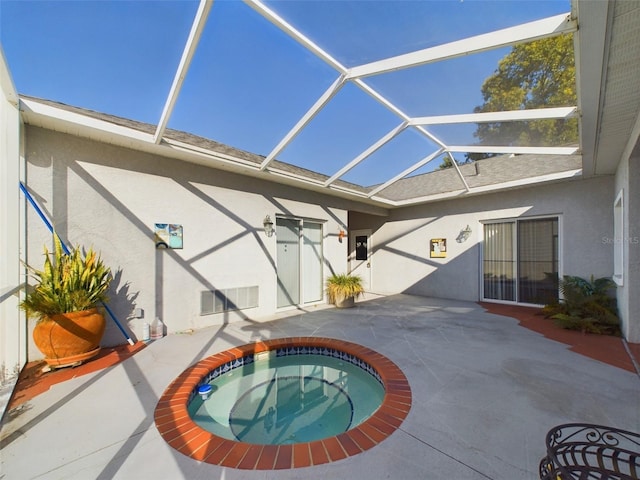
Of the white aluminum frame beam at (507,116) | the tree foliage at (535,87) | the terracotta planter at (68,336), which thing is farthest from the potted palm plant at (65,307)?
the tree foliage at (535,87)

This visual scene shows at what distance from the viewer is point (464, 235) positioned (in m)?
8.37

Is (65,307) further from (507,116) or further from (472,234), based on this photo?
(472,234)

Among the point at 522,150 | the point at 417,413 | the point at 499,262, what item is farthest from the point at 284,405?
the point at 499,262

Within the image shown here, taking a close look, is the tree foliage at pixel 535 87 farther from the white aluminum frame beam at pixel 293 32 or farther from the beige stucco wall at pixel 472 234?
the beige stucco wall at pixel 472 234

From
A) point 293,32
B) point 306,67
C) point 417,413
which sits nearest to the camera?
point 417,413

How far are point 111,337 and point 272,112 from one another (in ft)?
14.9

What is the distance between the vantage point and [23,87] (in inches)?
136

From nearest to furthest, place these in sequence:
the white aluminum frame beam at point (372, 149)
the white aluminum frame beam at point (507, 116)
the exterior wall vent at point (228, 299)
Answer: the white aluminum frame beam at point (507, 116) → the white aluminum frame beam at point (372, 149) → the exterior wall vent at point (228, 299)

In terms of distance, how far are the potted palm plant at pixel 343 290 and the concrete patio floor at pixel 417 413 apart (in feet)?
8.66

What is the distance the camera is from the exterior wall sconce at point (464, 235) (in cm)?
829

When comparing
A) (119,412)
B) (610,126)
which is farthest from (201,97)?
(610,126)

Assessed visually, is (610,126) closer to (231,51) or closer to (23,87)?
(231,51)

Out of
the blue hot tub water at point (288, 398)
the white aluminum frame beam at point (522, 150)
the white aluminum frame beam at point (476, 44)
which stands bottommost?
the blue hot tub water at point (288, 398)

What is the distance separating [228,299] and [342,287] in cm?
310
